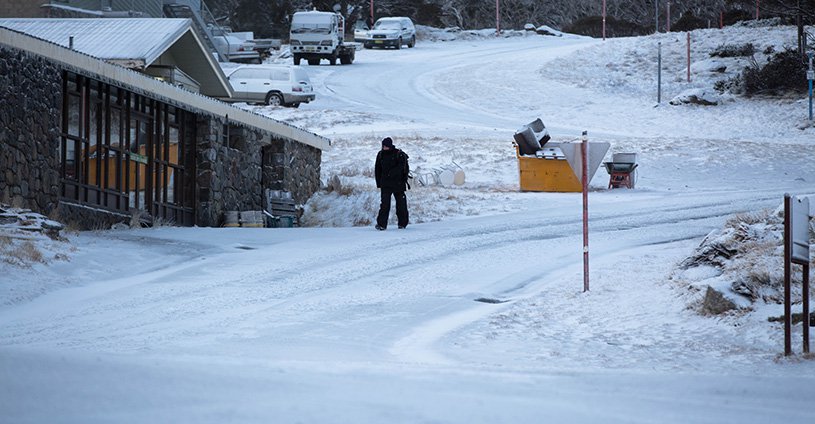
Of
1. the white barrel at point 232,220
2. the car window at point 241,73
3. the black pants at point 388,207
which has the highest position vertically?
the car window at point 241,73

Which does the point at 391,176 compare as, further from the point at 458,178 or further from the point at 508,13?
the point at 508,13

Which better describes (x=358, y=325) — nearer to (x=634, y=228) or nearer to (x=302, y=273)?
(x=302, y=273)

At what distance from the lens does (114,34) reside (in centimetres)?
2516

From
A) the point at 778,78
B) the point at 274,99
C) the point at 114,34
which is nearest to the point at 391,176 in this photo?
the point at 114,34

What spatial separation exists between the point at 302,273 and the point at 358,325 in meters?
3.66

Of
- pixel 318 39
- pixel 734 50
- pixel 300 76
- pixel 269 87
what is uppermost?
pixel 318 39

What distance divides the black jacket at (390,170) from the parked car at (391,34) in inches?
1660

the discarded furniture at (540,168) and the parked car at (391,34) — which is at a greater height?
the parked car at (391,34)

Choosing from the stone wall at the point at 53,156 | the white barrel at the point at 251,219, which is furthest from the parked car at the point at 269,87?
the white barrel at the point at 251,219

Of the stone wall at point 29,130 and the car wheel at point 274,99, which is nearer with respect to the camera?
the stone wall at point 29,130

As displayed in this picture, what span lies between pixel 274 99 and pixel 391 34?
19.7m

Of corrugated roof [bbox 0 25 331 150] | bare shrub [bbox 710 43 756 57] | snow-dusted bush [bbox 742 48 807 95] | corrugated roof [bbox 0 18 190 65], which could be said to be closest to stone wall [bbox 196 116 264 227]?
corrugated roof [bbox 0 25 331 150]

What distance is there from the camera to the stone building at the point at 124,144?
16.8 metres

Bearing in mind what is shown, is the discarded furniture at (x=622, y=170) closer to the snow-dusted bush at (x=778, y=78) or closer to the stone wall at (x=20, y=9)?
the stone wall at (x=20, y=9)
